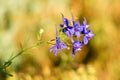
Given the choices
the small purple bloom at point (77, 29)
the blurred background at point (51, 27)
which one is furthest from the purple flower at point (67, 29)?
the blurred background at point (51, 27)

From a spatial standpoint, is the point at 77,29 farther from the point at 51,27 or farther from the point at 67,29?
the point at 51,27

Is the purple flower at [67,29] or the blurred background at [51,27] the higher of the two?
the purple flower at [67,29]

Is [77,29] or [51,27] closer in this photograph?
[77,29]

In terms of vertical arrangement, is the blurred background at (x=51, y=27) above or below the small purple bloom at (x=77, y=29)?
below

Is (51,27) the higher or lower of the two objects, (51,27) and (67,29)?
the lower

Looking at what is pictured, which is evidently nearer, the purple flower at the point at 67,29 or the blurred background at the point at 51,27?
the purple flower at the point at 67,29

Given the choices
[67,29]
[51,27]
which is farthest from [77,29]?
[51,27]

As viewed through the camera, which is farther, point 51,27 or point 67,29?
point 51,27

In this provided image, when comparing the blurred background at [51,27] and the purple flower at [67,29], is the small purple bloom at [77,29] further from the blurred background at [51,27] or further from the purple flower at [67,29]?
the blurred background at [51,27]

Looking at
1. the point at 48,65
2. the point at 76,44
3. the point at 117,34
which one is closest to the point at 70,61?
the point at 48,65

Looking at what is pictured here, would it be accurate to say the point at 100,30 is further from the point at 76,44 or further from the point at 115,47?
the point at 76,44

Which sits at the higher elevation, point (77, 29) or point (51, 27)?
point (77, 29)
